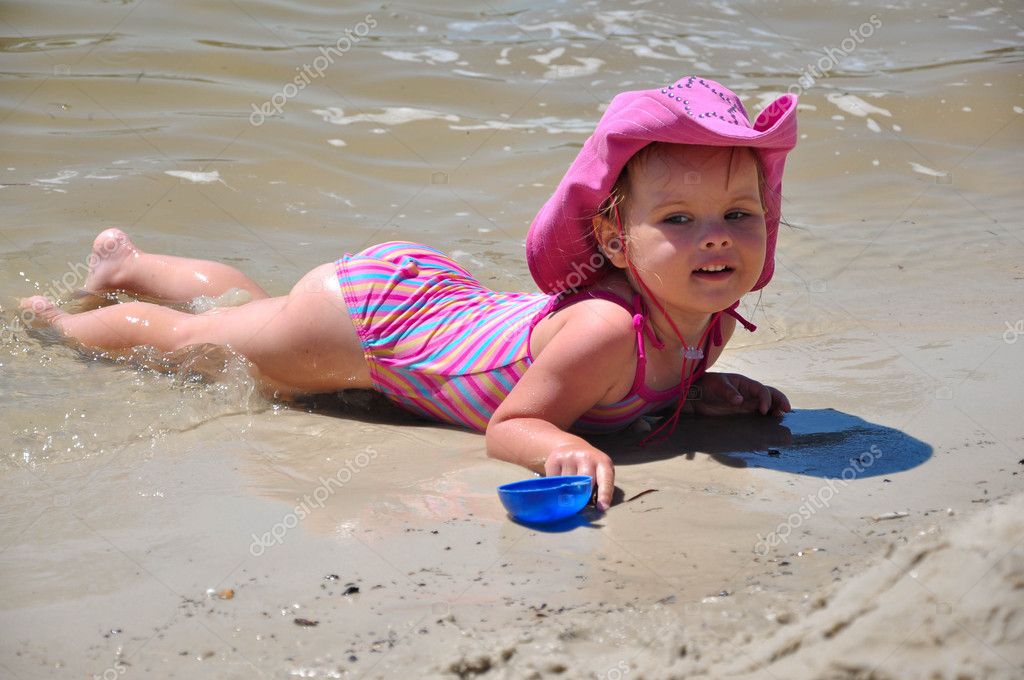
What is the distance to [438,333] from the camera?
11.3 ft

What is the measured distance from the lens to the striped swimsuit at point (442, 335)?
320cm

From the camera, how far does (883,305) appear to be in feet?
14.4

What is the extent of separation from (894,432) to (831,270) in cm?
222

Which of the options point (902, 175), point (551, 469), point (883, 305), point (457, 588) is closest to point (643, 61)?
point (902, 175)

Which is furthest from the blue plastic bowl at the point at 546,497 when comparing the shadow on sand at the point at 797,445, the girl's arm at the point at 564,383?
the shadow on sand at the point at 797,445

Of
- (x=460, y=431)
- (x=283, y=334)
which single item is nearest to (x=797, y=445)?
(x=460, y=431)

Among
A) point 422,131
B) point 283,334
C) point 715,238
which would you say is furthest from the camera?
point 422,131

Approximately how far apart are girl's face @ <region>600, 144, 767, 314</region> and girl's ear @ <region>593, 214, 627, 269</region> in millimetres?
112

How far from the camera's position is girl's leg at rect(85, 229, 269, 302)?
4.18m

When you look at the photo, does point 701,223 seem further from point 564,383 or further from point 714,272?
point 564,383

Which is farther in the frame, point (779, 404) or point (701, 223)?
point (779, 404)

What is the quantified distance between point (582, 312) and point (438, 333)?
654 mm

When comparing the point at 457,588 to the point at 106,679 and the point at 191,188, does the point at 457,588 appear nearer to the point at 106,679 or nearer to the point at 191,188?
the point at 106,679

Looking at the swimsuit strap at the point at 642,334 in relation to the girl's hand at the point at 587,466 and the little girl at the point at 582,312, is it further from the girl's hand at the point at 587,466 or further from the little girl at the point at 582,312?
the girl's hand at the point at 587,466
